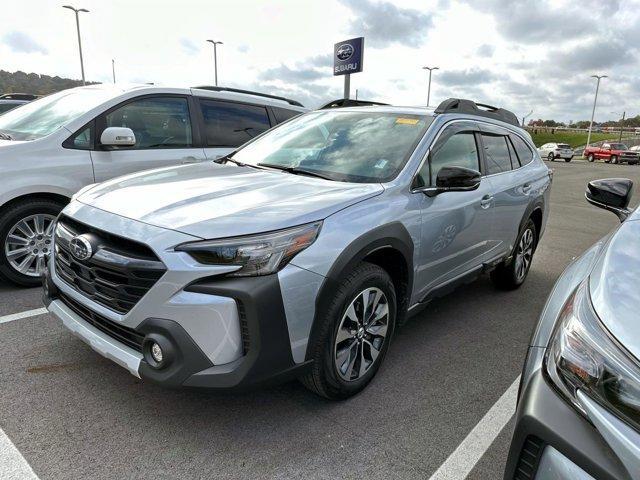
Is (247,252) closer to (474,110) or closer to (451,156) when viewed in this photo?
(451,156)

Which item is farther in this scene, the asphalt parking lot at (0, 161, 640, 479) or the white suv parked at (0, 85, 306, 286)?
the white suv parked at (0, 85, 306, 286)

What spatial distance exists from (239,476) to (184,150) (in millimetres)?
3589

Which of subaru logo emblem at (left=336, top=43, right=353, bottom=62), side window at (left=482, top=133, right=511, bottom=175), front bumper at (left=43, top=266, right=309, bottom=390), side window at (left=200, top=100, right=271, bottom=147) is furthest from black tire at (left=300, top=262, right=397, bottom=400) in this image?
subaru logo emblem at (left=336, top=43, right=353, bottom=62)

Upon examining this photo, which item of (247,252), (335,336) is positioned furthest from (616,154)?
(247,252)

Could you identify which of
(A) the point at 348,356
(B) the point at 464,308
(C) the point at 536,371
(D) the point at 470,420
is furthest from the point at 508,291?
(C) the point at 536,371

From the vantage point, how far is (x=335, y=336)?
2.56 meters

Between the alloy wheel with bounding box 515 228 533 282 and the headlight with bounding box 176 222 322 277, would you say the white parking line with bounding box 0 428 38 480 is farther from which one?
the alloy wheel with bounding box 515 228 533 282

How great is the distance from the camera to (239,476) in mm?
2203

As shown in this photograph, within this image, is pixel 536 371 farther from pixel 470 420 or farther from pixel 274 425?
pixel 274 425

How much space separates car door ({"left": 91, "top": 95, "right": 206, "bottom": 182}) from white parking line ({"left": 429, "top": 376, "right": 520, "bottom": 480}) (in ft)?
11.9

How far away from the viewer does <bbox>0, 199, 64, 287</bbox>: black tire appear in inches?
156

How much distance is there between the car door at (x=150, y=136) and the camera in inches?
175

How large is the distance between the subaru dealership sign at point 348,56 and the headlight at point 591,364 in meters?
19.3

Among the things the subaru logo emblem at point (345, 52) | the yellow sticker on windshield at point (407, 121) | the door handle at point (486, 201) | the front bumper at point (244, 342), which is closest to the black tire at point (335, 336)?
the front bumper at point (244, 342)
